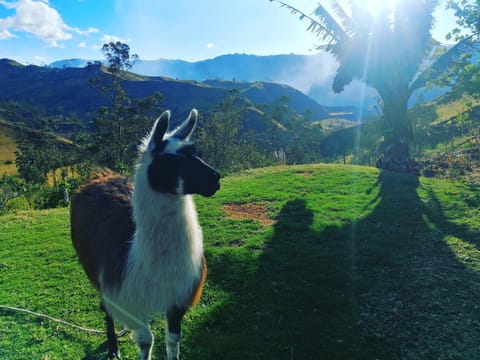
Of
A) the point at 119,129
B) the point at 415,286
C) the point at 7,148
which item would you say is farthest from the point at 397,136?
the point at 7,148

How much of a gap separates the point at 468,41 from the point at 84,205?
18.2 m

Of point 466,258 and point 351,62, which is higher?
point 351,62

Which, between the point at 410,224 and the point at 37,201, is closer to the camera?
the point at 410,224

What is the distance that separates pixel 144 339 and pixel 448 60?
1816 cm

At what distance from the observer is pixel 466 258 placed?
7.31 metres

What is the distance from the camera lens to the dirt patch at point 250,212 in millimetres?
10500

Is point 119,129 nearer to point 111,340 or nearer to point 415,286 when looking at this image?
point 111,340

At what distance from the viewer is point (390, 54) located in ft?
54.5

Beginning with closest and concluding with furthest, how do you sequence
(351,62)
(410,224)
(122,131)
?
1. (410,224)
2. (351,62)
3. (122,131)

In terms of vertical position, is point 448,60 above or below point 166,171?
above

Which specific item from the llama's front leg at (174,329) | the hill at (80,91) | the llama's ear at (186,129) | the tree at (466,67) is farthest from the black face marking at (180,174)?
the hill at (80,91)

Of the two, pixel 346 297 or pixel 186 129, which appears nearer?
pixel 186 129

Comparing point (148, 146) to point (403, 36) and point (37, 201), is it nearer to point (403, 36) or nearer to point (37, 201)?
point (37, 201)

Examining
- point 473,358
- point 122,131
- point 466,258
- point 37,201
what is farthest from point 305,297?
point 122,131
